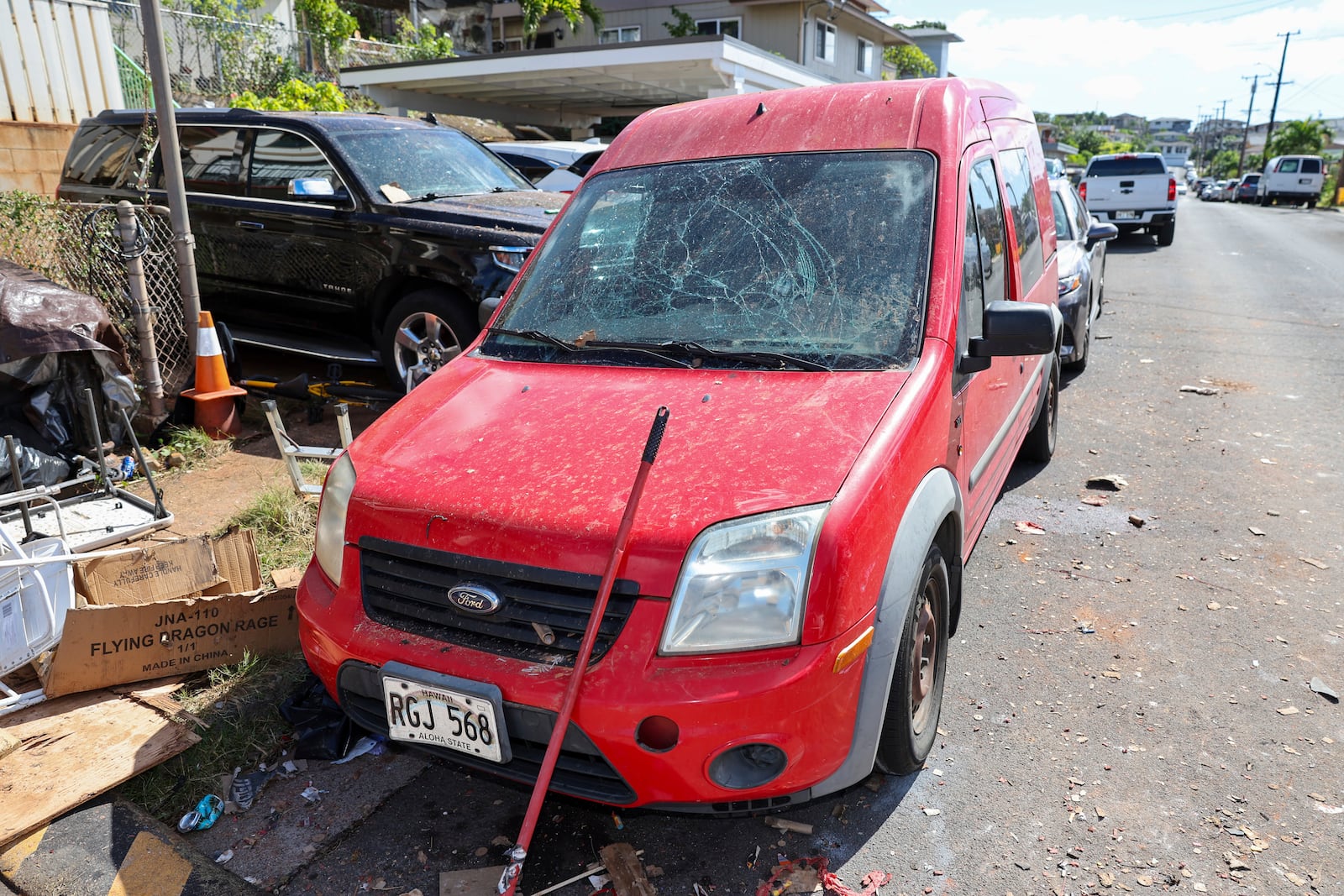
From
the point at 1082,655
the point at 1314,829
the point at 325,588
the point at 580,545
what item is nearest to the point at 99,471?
the point at 325,588

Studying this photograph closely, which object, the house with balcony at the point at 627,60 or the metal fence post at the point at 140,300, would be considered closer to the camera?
the metal fence post at the point at 140,300

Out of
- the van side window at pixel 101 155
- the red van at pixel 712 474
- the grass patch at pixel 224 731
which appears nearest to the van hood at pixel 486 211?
the red van at pixel 712 474

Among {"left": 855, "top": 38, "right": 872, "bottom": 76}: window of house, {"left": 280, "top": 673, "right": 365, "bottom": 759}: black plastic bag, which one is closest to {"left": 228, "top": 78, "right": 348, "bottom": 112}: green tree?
{"left": 280, "top": 673, "right": 365, "bottom": 759}: black plastic bag

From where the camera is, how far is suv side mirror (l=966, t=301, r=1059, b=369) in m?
2.91

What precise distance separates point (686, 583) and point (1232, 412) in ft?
20.2

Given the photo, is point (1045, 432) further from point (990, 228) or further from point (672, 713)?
point (672, 713)

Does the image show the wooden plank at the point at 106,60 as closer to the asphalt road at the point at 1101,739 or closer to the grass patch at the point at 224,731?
the grass patch at the point at 224,731

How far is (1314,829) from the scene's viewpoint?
2613 millimetres

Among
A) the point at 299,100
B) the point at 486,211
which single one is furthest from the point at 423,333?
the point at 299,100

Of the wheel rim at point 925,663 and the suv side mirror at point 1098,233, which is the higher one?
the suv side mirror at point 1098,233

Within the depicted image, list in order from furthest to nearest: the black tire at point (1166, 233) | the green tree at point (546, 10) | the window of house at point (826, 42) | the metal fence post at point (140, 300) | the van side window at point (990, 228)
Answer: the window of house at point (826, 42) → the green tree at point (546, 10) → the black tire at point (1166, 233) → the metal fence post at point (140, 300) → the van side window at point (990, 228)

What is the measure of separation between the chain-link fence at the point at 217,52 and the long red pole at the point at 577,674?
17069mm

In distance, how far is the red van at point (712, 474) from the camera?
2.18 metres

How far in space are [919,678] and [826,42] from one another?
97.9ft
